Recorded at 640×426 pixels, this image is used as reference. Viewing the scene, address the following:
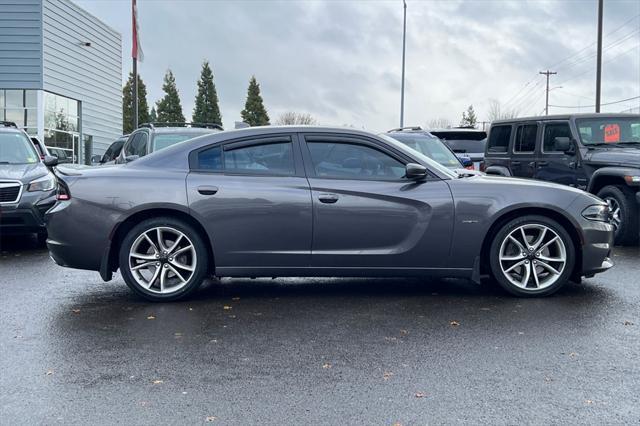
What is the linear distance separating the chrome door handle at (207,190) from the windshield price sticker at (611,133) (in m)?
7.10

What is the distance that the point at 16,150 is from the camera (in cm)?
1122

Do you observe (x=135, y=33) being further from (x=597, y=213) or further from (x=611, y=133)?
(x=597, y=213)

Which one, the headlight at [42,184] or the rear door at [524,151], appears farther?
the rear door at [524,151]

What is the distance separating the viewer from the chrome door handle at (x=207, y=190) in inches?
251

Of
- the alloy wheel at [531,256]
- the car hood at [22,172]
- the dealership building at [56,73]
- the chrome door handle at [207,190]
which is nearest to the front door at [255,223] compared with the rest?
the chrome door handle at [207,190]

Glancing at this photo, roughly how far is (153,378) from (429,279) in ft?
12.9

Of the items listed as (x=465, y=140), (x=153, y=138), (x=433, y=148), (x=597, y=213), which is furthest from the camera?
(x=465, y=140)

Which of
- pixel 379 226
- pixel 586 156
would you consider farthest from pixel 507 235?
pixel 586 156

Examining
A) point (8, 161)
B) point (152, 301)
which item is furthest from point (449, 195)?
point (8, 161)

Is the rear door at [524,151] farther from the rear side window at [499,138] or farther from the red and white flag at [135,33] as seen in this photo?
the red and white flag at [135,33]

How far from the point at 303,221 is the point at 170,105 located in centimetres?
7901

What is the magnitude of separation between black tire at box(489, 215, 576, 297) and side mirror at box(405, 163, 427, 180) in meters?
0.88

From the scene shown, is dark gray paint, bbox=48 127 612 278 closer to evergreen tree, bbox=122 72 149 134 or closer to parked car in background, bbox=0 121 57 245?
parked car in background, bbox=0 121 57 245

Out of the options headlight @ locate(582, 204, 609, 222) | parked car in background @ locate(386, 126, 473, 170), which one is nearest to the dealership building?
parked car in background @ locate(386, 126, 473, 170)
